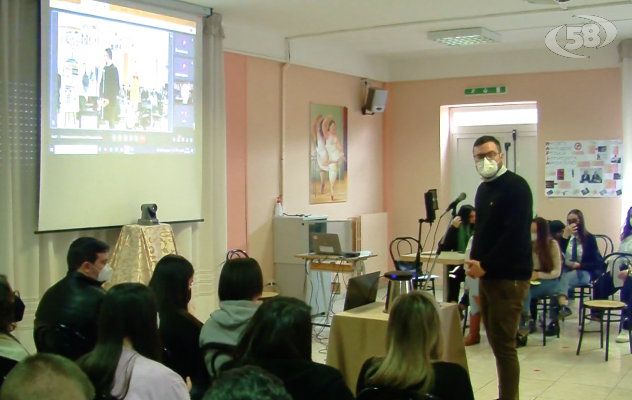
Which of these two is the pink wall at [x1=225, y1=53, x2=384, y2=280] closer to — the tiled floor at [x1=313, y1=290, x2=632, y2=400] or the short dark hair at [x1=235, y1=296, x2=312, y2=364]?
the tiled floor at [x1=313, y1=290, x2=632, y2=400]

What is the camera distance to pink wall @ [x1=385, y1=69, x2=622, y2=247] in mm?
8234

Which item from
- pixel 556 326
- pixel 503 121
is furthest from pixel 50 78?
pixel 503 121

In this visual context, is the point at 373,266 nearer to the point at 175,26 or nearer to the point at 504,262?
the point at 175,26

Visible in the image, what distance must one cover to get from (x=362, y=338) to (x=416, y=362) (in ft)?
4.47

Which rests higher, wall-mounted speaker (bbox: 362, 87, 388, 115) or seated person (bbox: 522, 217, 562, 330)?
wall-mounted speaker (bbox: 362, 87, 388, 115)

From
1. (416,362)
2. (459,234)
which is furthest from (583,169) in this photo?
(416,362)

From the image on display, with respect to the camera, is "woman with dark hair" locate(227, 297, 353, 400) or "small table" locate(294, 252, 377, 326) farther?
"small table" locate(294, 252, 377, 326)

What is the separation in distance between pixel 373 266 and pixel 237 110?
3.11m

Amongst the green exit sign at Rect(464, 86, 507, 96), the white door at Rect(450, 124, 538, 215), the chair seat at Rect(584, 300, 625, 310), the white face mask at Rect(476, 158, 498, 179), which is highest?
the green exit sign at Rect(464, 86, 507, 96)

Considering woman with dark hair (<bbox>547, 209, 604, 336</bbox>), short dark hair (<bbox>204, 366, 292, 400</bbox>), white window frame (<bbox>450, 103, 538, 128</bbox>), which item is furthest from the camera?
white window frame (<bbox>450, 103, 538, 128</bbox>)

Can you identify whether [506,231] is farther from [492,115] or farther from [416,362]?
[492,115]

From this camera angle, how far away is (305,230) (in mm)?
7141

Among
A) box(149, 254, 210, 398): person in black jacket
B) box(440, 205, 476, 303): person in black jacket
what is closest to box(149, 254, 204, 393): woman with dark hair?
box(149, 254, 210, 398): person in black jacket

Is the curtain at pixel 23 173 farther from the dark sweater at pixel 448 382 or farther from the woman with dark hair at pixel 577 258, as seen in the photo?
the woman with dark hair at pixel 577 258
